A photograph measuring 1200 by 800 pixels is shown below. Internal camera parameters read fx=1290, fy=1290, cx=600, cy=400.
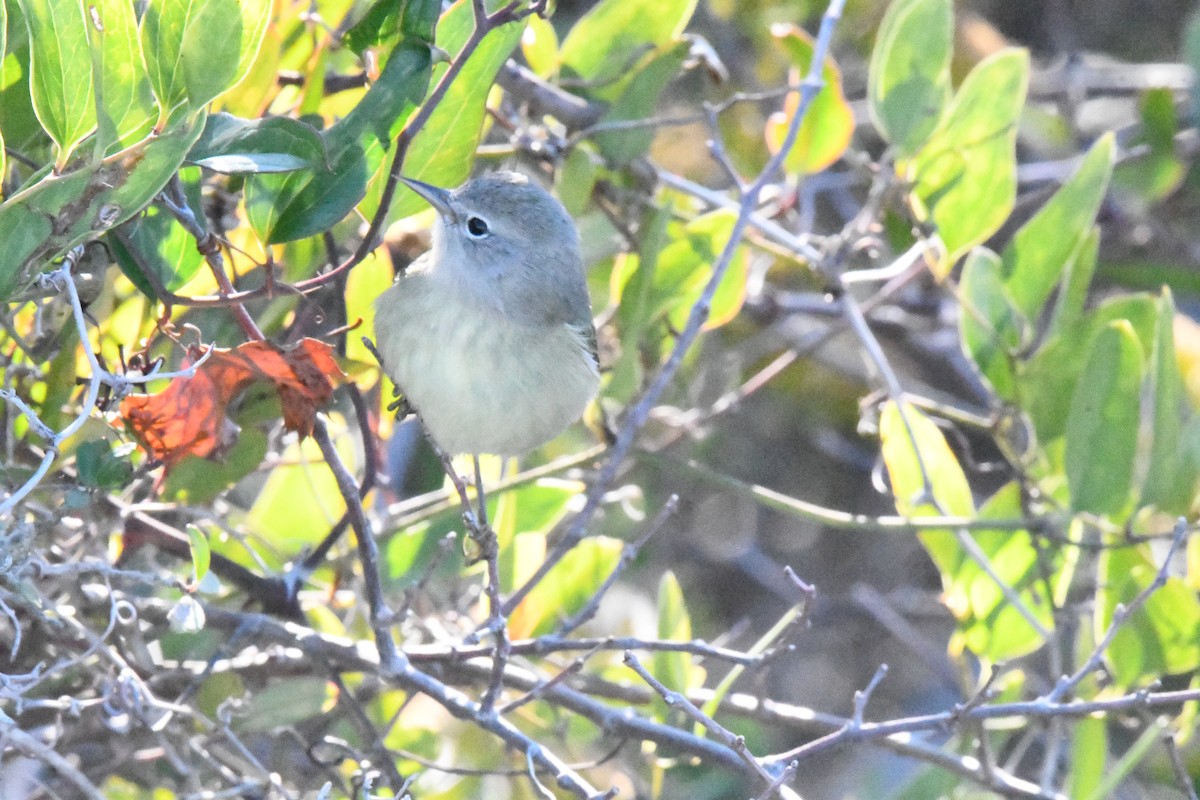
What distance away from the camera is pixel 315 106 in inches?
86.0

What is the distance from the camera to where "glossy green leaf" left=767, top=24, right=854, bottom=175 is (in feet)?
9.94

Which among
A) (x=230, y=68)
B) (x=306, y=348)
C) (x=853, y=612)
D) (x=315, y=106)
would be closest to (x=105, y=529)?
(x=306, y=348)

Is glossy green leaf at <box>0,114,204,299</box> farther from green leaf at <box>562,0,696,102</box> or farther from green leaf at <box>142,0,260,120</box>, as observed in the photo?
green leaf at <box>562,0,696,102</box>

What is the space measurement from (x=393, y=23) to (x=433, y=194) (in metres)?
0.48

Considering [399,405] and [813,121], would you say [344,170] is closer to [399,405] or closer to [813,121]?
[399,405]

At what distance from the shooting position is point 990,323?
2.82 m

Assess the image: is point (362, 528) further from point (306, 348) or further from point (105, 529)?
point (105, 529)

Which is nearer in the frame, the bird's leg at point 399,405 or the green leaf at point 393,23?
the green leaf at point 393,23

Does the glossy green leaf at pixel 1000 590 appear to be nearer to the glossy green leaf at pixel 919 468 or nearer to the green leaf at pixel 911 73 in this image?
the glossy green leaf at pixel 919 468

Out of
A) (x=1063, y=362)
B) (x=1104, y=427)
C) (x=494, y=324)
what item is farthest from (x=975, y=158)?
(x=494, y=324)

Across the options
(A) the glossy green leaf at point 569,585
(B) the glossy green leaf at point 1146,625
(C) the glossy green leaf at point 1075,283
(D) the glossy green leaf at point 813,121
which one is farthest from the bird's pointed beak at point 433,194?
(B) the glossy green leaf at point 1146,625

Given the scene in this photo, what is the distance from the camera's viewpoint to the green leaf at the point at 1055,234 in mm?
2756

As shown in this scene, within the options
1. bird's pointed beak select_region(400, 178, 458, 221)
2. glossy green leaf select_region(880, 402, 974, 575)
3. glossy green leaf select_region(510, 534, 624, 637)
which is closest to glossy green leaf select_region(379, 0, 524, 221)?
bird's pointed beak select_region(400, 178, 458, 221)

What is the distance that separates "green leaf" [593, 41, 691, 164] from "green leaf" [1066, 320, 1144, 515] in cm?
105
